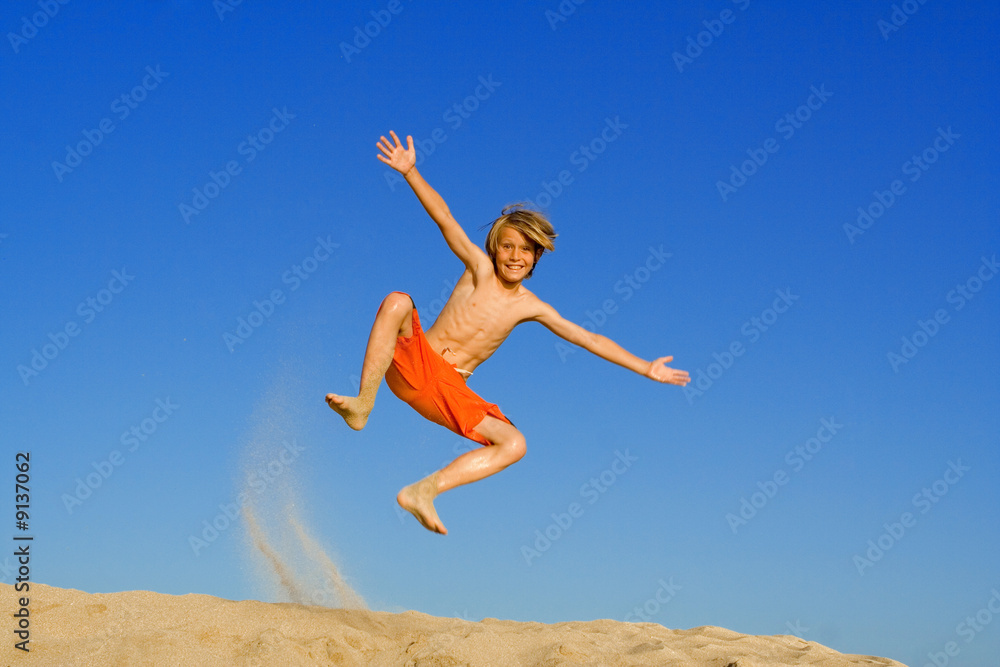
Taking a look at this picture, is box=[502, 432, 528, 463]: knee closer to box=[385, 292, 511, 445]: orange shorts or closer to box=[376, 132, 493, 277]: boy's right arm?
box=[385, 292, 511, 445]: orange shorts

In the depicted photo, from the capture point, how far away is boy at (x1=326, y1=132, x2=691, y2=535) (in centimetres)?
700

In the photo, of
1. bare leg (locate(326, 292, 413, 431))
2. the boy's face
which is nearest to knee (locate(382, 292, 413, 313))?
bare leg (locate(326, 292, 413, 431))

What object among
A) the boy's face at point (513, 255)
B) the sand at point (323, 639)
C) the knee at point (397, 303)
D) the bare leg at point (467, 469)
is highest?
the boy's face at point (513, 255)

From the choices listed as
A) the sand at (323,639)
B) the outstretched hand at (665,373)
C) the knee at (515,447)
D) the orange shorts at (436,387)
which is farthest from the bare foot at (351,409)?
the outstretched hand at (665,373)

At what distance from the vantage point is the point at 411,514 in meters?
6.75

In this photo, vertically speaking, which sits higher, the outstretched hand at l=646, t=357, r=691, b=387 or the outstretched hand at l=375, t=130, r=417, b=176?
the outstretched hand at l=375, t=130, r=417, b=176

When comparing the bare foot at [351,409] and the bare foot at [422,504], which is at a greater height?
the bare foot at [351,409]

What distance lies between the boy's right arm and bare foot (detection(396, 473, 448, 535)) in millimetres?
1858

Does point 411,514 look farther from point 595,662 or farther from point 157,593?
point 157,593

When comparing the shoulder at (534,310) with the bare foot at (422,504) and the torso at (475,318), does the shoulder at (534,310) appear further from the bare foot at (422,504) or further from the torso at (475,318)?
the bare foot at (422,504)

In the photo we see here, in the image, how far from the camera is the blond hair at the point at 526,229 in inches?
294

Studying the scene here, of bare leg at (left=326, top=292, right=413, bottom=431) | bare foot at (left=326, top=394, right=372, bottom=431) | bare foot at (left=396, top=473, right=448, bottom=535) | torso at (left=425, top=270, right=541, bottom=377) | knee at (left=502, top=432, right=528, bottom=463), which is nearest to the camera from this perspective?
bare foot at (left=396, top=473, right=448, bottom=535)

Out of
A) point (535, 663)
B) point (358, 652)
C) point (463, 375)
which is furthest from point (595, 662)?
point (463, 375)

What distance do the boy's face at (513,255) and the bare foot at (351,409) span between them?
160 centimetres
